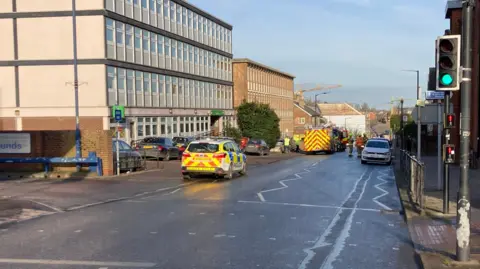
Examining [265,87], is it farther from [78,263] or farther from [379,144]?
[78,263]

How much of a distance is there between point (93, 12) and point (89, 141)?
17004 mm

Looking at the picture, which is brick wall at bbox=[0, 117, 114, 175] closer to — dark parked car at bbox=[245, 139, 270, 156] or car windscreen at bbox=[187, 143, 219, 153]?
car windscreen at bbox=[187, 143, 219, 153]

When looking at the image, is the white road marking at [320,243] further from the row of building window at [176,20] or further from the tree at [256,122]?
the tree at [256,122]

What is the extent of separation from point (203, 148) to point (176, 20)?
98.4 feet

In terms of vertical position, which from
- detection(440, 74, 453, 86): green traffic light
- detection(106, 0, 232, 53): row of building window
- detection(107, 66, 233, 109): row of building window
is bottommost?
detection(440, 74, 453, 86): green traffic light

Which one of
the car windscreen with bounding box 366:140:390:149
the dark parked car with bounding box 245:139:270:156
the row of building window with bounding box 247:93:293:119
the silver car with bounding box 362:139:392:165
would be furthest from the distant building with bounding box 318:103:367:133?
the silver car with bounding box 362:139:392:165

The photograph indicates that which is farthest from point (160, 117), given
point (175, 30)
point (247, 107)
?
point (247, 107)

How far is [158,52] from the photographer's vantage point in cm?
4481

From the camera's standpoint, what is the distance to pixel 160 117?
45.1m

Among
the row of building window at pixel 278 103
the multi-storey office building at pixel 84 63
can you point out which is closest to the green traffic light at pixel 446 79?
the multi-storey office building at pixel 84 63

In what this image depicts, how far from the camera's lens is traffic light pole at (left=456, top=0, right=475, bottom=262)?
702 cm

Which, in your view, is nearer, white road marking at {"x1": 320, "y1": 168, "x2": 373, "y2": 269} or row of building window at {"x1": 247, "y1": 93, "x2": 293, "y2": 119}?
white road marking at {"x1": 320, "y1": 168, "x2": 373, "y2": 269}

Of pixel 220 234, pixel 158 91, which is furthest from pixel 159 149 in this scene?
pixel 220 234

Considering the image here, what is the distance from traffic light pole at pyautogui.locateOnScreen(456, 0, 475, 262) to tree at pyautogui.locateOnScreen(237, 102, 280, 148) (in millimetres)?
45951
